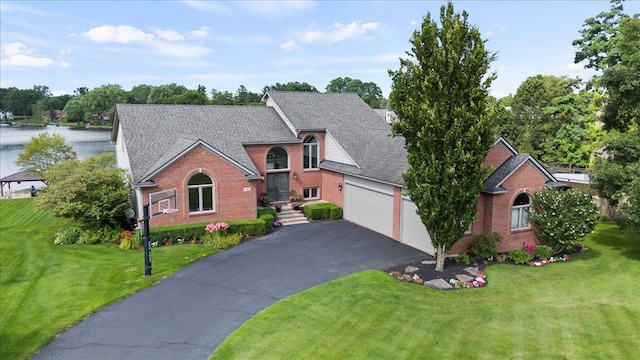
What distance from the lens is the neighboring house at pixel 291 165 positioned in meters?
18.6

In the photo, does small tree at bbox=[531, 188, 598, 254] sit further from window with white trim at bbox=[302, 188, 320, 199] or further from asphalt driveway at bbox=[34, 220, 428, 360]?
window with white trim at bbox=[302, 188, 320, 199]

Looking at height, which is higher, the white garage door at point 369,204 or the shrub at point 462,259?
the white garage door at point 369,204

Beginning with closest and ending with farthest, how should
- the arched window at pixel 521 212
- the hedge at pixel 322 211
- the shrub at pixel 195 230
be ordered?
the arched window at pixel 521 212
the shrub at pixel 195 230
the hedge at pixel 322 211

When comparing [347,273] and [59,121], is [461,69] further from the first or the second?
[59,121]

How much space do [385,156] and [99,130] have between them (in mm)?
110021

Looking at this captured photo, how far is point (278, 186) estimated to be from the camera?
2692 cm

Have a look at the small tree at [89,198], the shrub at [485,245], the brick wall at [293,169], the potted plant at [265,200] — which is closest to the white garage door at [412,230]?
the shrub at [485,245]

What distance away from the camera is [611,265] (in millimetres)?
17406

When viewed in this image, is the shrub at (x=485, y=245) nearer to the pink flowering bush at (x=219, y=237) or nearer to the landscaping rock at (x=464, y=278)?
the landscaping rock at (x=464, y=278)

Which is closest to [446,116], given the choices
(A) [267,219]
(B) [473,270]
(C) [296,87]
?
(B) [473,270]

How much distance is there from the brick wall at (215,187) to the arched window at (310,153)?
20.9ft

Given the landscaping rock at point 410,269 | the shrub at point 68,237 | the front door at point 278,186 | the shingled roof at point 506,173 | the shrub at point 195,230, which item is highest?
the shingled roof at point 506,173

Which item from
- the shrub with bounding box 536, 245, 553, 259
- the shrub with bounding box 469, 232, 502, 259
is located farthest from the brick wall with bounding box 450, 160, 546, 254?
the shrub with bounding box 536, 245, 553, 259

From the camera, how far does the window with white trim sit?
27.7 metres
